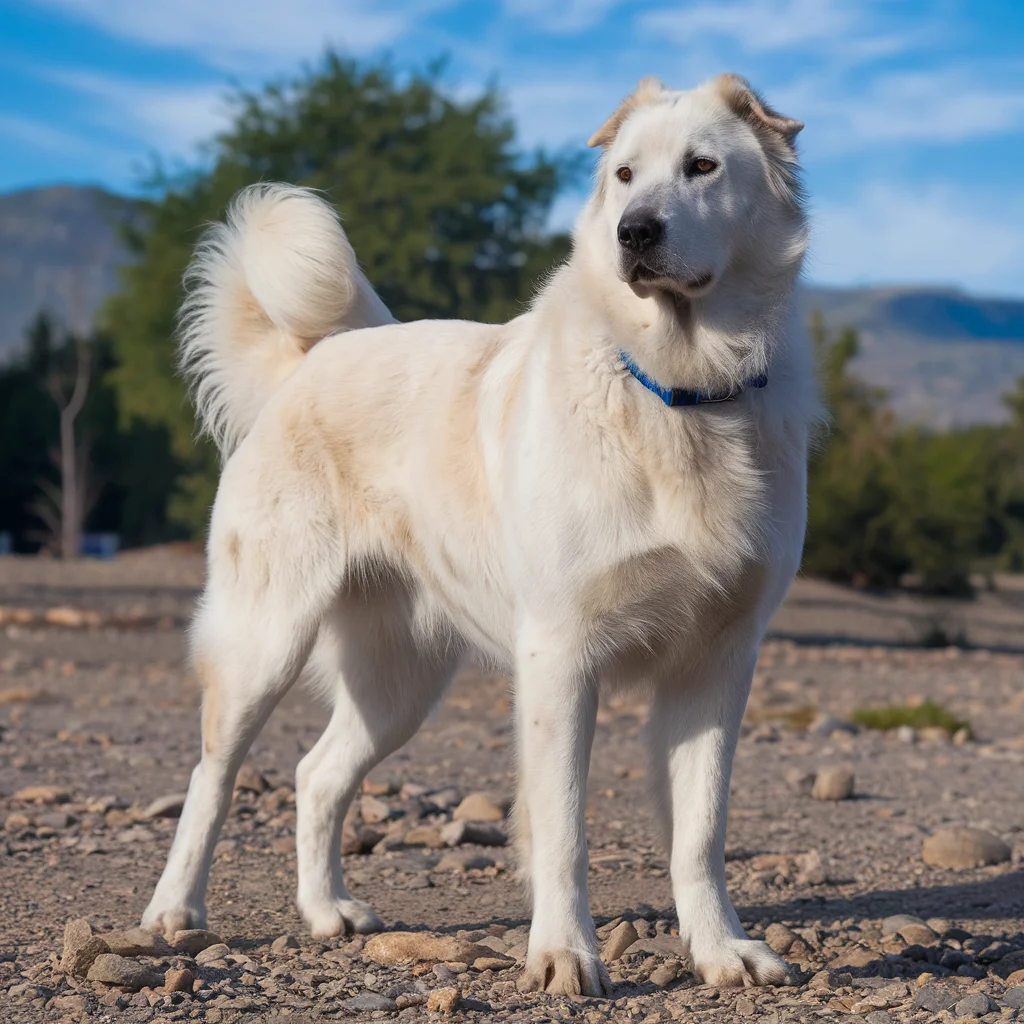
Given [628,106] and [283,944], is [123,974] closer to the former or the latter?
[283,944]

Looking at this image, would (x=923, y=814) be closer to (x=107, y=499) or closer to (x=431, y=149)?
(x=431, y=149)

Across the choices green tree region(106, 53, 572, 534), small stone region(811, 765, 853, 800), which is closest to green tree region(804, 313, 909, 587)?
green tree region(106, 53, 572, 534)

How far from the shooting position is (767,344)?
3557 mm

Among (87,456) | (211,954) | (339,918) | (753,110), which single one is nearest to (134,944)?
(211,954)

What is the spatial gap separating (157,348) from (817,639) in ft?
29.9

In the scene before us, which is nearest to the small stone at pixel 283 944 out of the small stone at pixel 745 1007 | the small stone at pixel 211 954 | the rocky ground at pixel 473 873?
the rocky ground at pixel 473 873

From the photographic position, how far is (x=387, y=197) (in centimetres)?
1672

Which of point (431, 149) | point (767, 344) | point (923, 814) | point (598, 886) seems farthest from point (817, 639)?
point (767, 344)

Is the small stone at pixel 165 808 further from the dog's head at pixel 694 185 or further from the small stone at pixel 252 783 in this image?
the dog's head at pixel 694 185

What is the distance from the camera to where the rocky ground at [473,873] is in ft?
10.7

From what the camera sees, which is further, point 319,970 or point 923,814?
point 923,814

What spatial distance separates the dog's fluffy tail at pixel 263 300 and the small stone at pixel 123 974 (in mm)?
2111

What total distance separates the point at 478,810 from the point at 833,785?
5.66 ft

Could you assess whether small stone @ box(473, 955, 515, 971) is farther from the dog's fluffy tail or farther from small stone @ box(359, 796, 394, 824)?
the dog's fluffy tail
